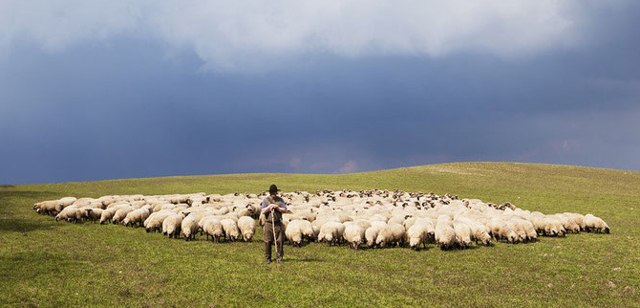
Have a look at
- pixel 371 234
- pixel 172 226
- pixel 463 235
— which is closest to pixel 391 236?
pixel 371 234

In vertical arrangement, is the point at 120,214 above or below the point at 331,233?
above

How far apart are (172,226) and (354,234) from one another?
8574mm

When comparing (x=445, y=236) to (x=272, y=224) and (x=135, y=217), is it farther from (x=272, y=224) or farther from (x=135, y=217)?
(x=135, y=217)

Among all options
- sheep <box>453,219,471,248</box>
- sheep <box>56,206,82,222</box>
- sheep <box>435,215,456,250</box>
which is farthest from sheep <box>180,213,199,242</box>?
sheep <box>453,219,471,248</box>

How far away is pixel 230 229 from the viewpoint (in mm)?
19016

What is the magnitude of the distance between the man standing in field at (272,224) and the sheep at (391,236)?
4.83m

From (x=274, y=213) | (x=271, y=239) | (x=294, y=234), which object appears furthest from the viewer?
(x=294, y=234)

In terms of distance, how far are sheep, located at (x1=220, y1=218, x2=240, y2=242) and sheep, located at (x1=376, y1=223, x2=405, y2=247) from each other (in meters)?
6.36

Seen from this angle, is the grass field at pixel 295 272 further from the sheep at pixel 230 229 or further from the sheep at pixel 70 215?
the sheep at pixel 230 229

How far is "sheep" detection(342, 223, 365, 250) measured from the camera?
17.6 metres

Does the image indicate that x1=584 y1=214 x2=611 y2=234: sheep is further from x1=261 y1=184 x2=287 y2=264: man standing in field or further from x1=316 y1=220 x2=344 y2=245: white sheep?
x1=261 y1=184 x2=287 y2=264: man standing in field

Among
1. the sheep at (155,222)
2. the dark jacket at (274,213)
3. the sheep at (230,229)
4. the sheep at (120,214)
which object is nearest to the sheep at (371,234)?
the dark jacket at (274,213)

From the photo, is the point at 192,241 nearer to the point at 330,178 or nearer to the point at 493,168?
the point at 330,178

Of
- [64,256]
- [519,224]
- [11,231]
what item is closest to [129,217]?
[11,231]
